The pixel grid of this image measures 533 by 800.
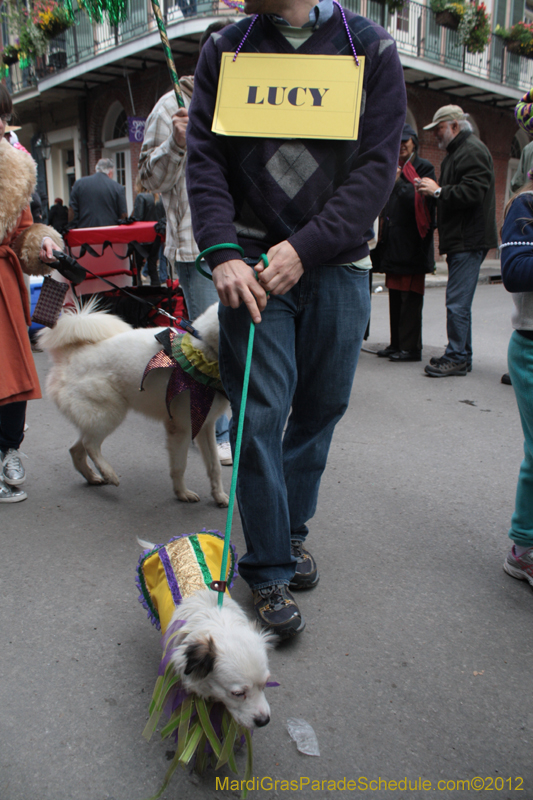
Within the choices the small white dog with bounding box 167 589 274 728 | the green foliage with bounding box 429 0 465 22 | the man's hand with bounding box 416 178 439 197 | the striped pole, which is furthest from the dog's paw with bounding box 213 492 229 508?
the green foliage with bounding box 429 0 465 22

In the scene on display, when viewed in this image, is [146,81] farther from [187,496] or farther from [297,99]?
[297,99]

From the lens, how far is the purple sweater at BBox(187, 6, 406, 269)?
5.84ft

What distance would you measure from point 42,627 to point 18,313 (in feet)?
4.93

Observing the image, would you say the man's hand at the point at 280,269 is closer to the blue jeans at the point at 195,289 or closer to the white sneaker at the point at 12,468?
the blue jeans at the point at 195,289

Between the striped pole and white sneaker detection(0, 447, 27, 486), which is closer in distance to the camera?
the striped pole

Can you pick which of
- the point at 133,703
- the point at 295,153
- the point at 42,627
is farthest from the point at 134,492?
the point at 295,153

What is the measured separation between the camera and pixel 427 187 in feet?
18.1

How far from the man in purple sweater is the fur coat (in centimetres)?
124

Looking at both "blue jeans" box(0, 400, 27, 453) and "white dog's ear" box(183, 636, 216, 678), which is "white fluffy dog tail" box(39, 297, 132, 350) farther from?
"white dog's ear" box(183, 636, 216, 678)

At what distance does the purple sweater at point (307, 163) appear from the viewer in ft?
5.84

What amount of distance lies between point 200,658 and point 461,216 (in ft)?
16.8

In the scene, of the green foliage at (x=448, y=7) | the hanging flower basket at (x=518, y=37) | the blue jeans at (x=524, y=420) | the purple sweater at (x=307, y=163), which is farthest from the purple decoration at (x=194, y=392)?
the hanging flower basket at (x=518, y=37)

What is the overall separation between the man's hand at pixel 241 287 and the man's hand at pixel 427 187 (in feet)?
14.3

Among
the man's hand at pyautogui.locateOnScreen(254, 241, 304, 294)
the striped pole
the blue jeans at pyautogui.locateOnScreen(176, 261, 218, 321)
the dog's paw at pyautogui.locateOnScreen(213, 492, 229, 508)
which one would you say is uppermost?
the striped pole
